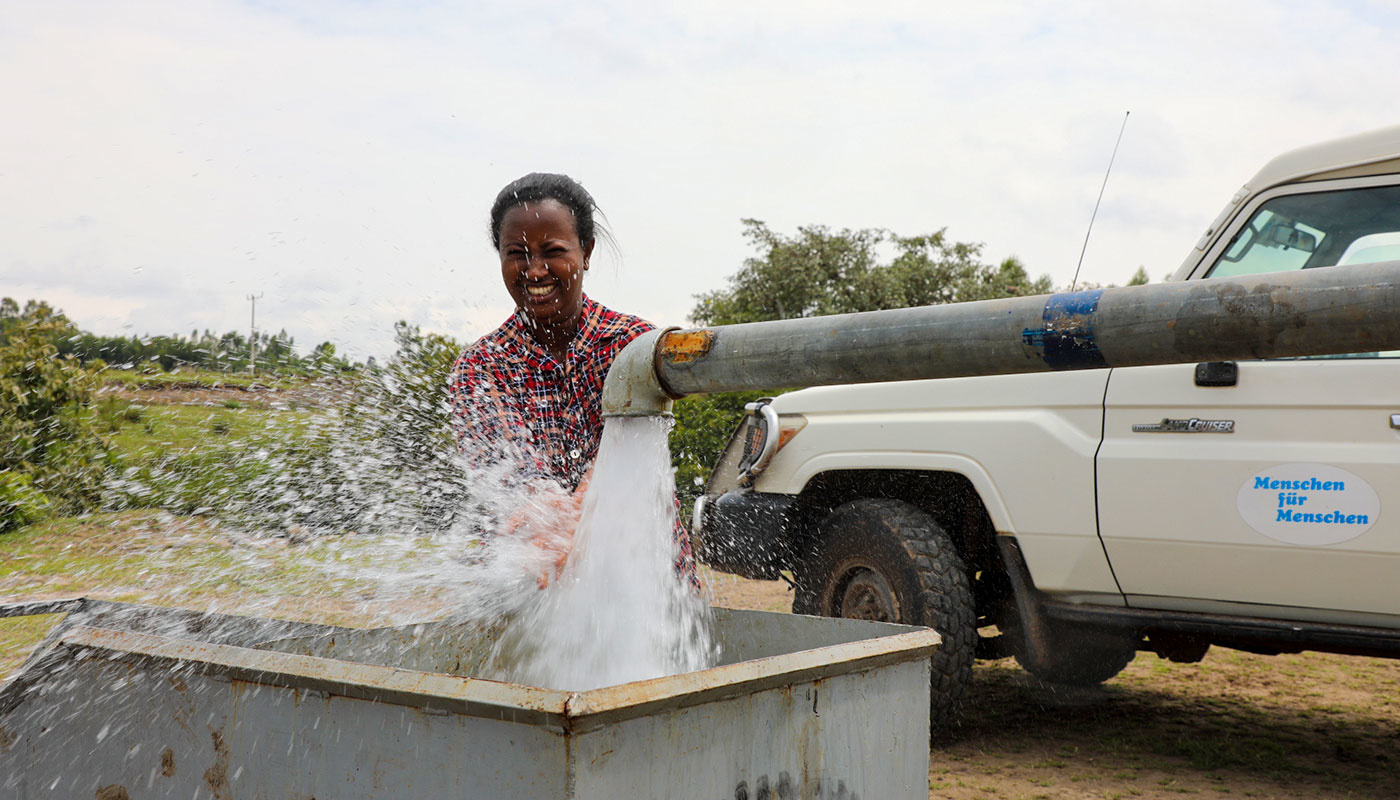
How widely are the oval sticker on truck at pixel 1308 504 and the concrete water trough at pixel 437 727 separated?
6.25ft

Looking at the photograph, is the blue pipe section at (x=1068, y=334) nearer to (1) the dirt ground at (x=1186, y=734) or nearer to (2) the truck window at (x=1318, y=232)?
(1) the dirt ground at (x=1186, y=734)

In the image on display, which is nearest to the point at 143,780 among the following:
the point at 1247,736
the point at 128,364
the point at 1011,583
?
the point at 128,364

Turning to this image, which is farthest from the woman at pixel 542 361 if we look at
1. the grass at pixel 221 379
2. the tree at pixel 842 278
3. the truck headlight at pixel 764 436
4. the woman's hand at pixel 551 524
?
the tree at pixel 842 278

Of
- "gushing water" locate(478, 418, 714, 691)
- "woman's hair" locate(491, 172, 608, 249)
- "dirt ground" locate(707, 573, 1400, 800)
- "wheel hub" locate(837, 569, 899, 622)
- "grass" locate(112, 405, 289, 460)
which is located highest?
"woman's hair" locate(491, 172, 608, 249)

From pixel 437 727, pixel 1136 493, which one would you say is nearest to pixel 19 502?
pixel 1136 493

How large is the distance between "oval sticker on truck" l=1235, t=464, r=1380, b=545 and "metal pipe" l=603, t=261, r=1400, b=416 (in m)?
2.31

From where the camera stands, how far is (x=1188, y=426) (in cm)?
387

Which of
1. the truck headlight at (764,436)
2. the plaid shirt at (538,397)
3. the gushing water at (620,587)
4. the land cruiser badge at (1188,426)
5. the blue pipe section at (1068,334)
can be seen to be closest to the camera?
the blue pipe section at (1068,334)

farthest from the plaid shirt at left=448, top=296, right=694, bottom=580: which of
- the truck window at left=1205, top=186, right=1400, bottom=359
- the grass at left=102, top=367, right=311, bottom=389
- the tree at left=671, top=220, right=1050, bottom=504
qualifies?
the tree at left=671, top=220, right=1050, bottom=504

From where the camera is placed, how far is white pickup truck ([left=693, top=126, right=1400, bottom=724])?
3.63 m

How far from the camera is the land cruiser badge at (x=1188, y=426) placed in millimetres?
3795

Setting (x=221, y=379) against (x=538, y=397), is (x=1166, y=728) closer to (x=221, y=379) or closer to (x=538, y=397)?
(x=538, y=397)

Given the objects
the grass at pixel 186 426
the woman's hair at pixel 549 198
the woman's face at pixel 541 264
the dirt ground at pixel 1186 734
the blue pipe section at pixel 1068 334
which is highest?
the woman's hair at pixel 549 198

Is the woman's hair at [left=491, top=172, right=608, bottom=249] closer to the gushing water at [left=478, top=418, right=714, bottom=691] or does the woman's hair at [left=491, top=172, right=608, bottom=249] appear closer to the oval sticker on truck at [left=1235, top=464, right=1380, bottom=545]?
the gushing water at [left=478, top=418, right=714, bottom=691]
